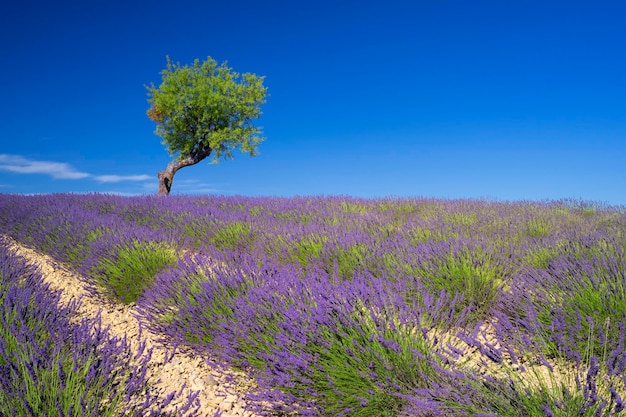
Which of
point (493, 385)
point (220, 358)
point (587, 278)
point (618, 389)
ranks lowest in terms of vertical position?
point (220, 358)

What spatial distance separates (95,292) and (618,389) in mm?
4778

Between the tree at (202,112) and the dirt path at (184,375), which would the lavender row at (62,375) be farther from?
the tree at (202,112)

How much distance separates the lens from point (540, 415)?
1.66 meters

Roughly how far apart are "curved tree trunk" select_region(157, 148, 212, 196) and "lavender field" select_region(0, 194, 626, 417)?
15.1 metres

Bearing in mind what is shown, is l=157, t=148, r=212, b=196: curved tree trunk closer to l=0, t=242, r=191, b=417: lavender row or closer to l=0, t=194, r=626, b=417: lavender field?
l=0, t=194, r=626, b=417: lavender field

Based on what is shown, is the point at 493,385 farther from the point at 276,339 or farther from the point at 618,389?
the point at 276,339

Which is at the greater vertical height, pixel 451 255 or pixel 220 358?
pixel 451 255

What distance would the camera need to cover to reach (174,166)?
69.4ft

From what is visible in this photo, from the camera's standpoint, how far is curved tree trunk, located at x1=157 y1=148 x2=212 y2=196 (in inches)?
827

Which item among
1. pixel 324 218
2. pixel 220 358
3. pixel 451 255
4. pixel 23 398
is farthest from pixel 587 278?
pixel 324 218

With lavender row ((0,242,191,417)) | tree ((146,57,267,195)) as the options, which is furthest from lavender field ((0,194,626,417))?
tree ((146,57,267,195))

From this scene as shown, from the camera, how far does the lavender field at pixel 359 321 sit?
72.6 inches

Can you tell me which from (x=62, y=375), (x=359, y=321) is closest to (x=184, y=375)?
(x=62, y=375)

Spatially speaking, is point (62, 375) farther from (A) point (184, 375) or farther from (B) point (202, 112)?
(B) point (202, 112)
